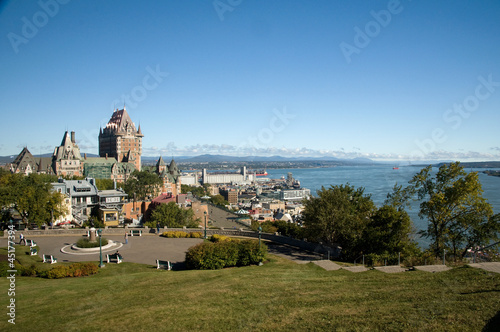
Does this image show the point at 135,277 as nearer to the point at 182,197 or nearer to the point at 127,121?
the point at 182,197

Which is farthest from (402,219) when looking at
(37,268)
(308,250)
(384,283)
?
(37,268)

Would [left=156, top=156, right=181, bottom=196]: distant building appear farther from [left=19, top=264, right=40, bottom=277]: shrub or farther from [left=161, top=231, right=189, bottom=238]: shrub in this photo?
[left=19, top=264, right=40, bottom=277]: shrub

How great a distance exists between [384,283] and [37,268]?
1603 cm

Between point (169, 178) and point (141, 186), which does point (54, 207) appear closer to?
point (141, 186)

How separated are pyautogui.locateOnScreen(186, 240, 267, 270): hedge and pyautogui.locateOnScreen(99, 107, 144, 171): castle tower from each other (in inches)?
3717

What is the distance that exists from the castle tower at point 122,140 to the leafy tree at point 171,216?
2897 inches

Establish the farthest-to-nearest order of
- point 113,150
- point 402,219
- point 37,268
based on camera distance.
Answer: point 113,150 < point 402,219 < point 37,268

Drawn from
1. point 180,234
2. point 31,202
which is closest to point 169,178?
point 31,202

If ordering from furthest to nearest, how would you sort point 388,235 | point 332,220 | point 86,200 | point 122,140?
point 122,140, point 86,200, point 332,220, point 388,235

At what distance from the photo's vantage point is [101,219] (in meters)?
38.6

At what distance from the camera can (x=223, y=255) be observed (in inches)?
709

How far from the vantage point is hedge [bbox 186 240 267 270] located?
58.0ft

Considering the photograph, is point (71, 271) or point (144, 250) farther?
point (144, 250)

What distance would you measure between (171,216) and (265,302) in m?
28.0
